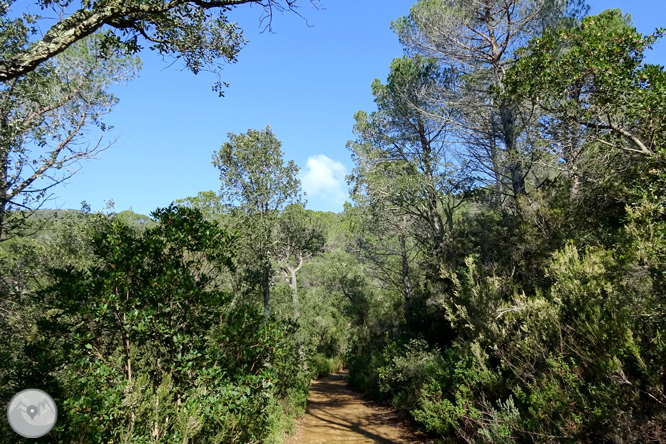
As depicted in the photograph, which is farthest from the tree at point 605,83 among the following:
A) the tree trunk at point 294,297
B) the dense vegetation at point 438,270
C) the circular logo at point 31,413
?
the tree trunk at point 294,297

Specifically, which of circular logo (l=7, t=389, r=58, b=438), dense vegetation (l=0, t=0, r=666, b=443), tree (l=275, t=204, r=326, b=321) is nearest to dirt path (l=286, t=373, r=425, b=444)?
dense vegetation (l=0, t=0, r=666, b=443)

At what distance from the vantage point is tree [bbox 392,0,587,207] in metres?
11.2

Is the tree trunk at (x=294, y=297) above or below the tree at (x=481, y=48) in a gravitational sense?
below

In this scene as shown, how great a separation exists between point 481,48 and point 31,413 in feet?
44.4

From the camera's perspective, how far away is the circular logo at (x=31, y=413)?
8.02ft

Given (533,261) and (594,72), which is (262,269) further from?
(594,72)

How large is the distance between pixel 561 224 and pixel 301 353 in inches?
363

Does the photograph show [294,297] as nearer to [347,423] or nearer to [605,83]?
[347,423]

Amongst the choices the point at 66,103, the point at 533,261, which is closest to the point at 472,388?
the point at 533,261

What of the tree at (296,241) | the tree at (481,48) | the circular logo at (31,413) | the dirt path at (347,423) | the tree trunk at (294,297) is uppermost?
the tree at (481,48)

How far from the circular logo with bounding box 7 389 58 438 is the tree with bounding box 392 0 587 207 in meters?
11.0

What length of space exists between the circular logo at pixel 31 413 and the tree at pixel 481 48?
11.0 meters

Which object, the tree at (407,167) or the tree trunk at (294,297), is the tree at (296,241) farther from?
the tree at (407,167)

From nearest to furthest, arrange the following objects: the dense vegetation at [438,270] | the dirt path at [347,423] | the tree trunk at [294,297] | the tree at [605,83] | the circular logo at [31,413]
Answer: the circular logo at [31,413]
the dense vegetation at [438,270]
the tree at [605,83]
the dirt path at [347,423]
the tree trunk at [294,297]
